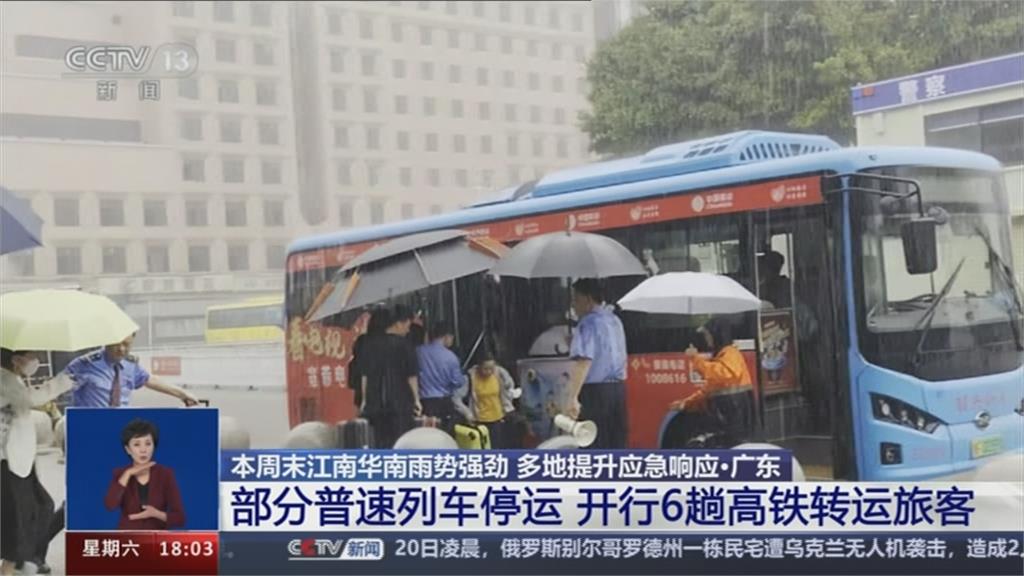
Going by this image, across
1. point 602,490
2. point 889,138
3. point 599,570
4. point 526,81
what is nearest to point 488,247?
point 526,81

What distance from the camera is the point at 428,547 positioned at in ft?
10.7

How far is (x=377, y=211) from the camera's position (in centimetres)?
346

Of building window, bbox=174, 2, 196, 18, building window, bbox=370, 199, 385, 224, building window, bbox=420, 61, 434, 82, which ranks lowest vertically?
building window, bbox=370, 199, 385, 224

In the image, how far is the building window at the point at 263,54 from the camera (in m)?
3.39

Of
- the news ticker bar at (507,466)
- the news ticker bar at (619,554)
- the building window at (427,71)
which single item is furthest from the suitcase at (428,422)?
the building window at (427,71)

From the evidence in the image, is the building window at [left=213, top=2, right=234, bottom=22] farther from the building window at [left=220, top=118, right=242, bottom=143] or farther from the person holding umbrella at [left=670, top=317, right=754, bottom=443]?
the person holding umbrella at [left=670, top=317, right=754, bottom=443]

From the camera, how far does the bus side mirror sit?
10.2ft

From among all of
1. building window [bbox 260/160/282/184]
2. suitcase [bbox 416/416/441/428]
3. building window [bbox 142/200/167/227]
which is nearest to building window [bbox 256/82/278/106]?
building window [bbox 260/160/282/184]

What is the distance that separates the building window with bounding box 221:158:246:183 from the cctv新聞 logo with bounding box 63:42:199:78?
12.1 inches

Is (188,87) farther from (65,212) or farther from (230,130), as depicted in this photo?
(65,212)

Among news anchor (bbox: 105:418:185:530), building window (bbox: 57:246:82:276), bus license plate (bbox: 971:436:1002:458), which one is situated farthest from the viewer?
building window (bbox: 57:246:82:276)

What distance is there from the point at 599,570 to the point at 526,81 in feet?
5.25

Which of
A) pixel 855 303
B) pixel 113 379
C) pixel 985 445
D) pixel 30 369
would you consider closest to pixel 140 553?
pixel 113 379

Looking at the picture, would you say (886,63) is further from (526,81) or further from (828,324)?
(526,81)
